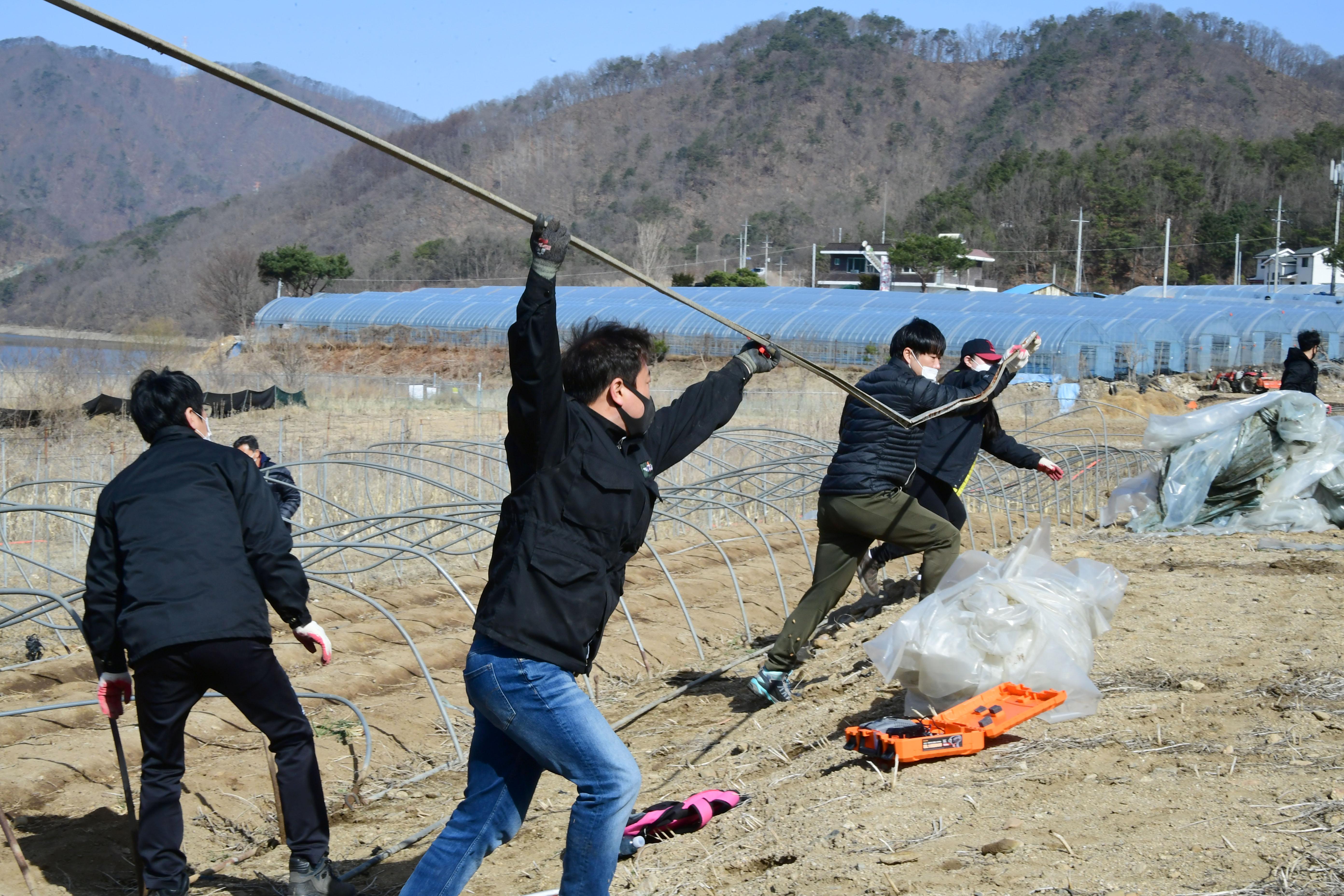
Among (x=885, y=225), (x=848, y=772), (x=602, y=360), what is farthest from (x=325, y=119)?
(x=885, y=225)

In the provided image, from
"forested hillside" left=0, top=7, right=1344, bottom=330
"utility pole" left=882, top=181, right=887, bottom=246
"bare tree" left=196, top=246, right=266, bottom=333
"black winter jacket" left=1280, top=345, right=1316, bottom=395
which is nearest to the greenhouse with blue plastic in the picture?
"bare tree" left=196, top=246, right=266, bottom=333

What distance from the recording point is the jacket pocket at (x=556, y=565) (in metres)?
2.48

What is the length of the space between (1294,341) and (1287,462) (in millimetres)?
23827

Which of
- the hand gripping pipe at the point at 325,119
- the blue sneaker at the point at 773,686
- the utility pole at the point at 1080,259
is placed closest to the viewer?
the hand gripping pipe at the point at 325,119

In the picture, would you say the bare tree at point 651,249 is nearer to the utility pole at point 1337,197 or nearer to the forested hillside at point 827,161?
the forested hillside at point 827,161

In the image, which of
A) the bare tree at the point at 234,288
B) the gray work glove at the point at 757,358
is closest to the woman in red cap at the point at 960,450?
the gray work glove at the point at 757,358

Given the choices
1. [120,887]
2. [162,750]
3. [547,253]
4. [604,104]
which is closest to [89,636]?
[162,750]

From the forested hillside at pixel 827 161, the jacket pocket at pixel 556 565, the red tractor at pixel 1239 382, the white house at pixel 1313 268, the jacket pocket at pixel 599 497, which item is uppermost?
the forested hillside at pixel 827 161

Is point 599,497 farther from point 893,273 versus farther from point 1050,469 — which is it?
point 893,273

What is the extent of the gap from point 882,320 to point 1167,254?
21.2 m

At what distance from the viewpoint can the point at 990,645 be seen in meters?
4.02

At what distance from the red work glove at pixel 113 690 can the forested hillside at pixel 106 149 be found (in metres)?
128

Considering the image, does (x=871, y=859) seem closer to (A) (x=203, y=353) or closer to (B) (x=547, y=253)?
(B) (x=547, y=253)

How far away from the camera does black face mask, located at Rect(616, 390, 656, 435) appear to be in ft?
8.76
